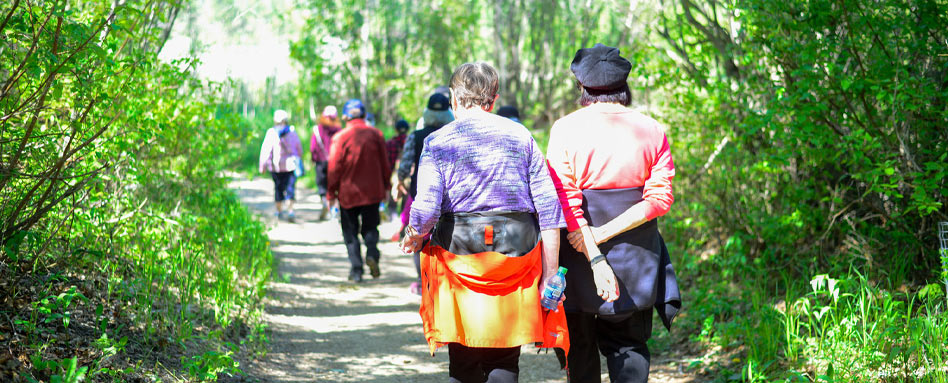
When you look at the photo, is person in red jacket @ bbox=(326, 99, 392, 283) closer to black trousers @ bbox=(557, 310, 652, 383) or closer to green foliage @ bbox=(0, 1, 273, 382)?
green foliage @ bbox=(0, 1, 273, 382)

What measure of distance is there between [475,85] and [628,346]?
1.40 meters

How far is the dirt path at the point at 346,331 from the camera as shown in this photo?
5.13 m

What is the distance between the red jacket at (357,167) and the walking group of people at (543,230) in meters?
4.44

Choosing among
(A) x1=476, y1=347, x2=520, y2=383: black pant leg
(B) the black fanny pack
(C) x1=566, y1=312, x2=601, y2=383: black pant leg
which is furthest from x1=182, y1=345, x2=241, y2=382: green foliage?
(C) x1=566, y1=312, x2=601, y2=383: black pant leg

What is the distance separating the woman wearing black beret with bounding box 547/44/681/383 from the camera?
3430 millimetres

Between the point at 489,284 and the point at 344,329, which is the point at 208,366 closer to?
the point at 489,284

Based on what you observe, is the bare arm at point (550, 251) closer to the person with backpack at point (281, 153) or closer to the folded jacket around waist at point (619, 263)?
the folded jacket around waist at point (619, 263)

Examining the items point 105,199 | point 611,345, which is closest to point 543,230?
point 611,345

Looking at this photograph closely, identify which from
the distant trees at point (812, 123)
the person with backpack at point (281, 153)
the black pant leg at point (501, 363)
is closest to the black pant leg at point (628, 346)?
the black pant leg at point (501, 363)

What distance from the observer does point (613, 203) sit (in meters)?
3.46

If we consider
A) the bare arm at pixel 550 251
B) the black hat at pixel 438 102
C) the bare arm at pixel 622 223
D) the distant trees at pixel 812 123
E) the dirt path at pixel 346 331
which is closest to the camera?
the bare arm at pixel 550 251

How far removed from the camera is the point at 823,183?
576 centimetres

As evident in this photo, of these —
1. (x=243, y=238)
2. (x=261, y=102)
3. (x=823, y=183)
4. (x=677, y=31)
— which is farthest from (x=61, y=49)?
(x=261, y=102)

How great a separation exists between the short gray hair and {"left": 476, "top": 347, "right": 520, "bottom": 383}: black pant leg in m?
1.09
